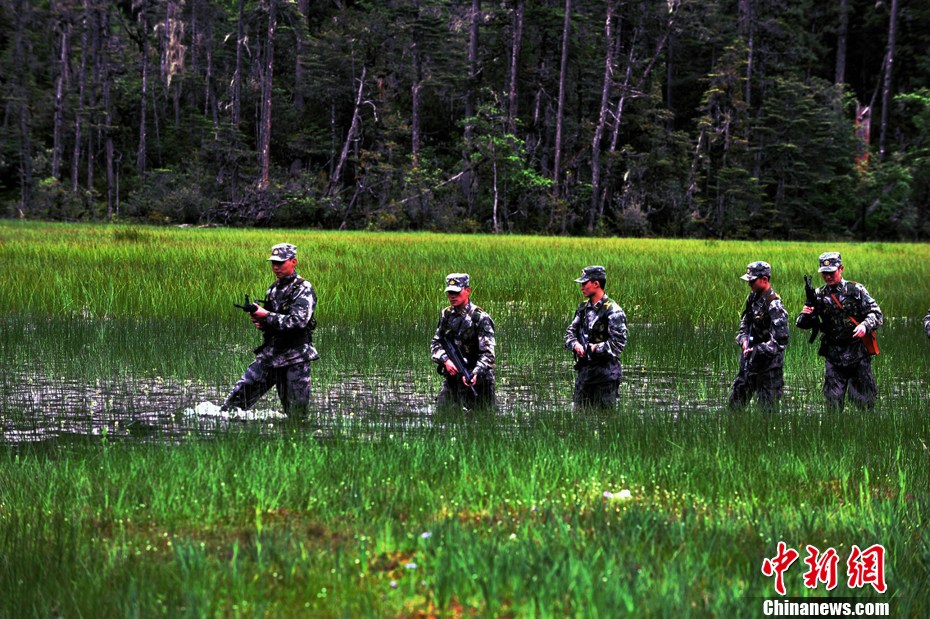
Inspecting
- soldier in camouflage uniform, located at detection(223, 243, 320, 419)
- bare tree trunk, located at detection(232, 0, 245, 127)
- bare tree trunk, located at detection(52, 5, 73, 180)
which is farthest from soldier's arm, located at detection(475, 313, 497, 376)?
bare tree trunk, located at detection(52, 5, 73, 180)

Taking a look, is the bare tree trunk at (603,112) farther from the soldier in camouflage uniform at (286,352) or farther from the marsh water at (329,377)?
the soldier in camouflage uniform at (286,352)

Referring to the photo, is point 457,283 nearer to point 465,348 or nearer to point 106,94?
point 465,348

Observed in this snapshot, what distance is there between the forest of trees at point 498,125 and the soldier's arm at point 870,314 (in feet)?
110

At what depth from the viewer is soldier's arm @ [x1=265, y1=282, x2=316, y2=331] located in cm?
960

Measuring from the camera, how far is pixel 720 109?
54250 millimetres

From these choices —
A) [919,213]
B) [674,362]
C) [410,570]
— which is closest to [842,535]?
[410,570]

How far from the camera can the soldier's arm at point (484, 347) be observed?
386 inches

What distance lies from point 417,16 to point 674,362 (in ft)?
125

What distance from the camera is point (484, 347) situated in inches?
388

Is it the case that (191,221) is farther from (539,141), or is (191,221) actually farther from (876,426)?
(876,426)

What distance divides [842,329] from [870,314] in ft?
1.21

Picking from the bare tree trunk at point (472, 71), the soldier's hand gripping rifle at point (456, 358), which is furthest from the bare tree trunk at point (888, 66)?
the soldier's hand gripping rifle at point (456, 358)

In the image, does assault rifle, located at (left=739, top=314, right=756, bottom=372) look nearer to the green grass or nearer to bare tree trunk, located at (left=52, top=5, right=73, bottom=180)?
the green grass

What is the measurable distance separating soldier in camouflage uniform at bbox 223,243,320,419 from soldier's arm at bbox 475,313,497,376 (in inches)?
72.0
